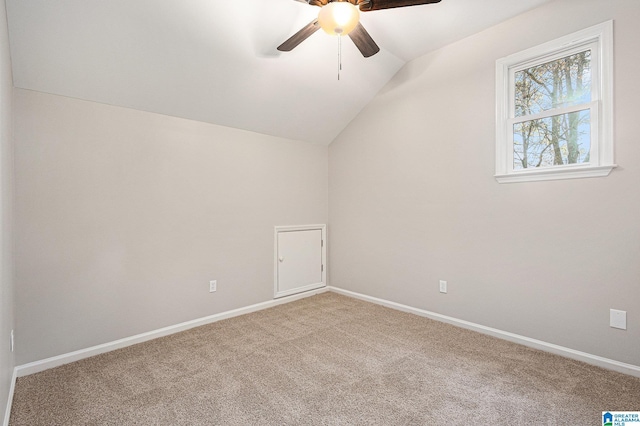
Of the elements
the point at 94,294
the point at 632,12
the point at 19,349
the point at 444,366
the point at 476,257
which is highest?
the point at 632,12

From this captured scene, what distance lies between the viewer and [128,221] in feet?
8.53

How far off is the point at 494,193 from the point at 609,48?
3.98 feet

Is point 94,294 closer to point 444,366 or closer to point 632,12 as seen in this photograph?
point 444,366

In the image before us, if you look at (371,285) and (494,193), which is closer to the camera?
(494,193)

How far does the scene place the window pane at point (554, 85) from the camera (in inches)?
91.0

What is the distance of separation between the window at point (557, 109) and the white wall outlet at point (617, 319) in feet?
3.12

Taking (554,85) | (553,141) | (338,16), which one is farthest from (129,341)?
(554,85)

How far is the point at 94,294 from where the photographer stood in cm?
243

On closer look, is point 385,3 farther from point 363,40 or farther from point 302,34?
point 302,34

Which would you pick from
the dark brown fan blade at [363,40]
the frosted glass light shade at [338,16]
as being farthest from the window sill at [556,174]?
the frosted glass light shade at [338,16]

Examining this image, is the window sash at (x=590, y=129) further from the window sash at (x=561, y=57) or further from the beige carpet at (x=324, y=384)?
the beige carpet at (x=324, y=384)

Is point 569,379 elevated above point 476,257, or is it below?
below

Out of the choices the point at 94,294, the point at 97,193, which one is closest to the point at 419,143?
the point at 97,193

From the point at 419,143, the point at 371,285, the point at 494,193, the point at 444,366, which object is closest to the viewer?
the point at 444,366
